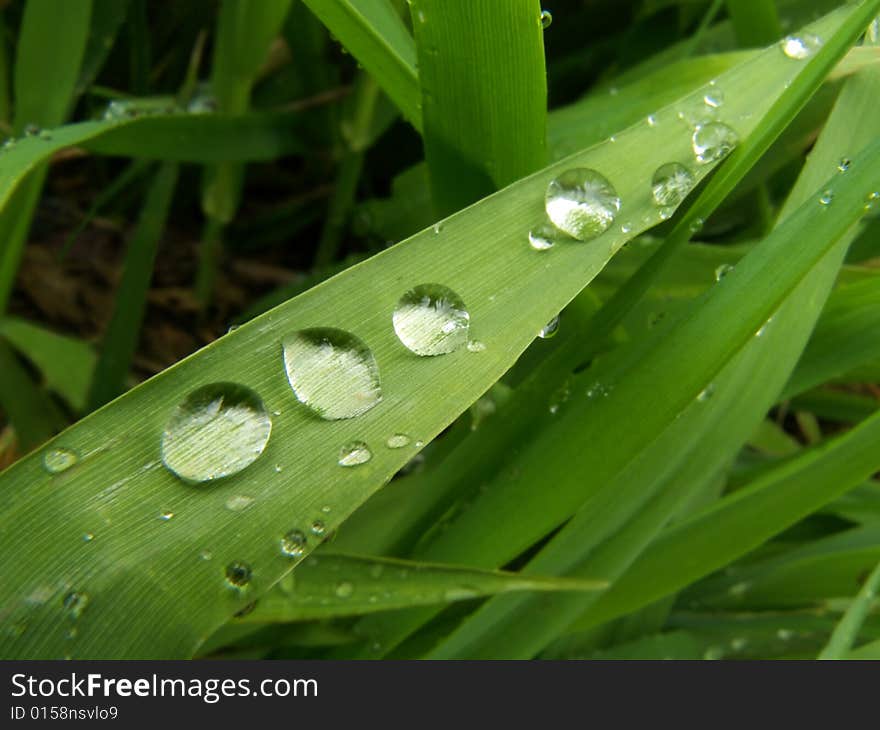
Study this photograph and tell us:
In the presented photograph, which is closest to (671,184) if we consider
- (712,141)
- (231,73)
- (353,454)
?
(712,141)

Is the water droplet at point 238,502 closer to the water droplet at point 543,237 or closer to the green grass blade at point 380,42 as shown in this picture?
the water droplet at point 543,237

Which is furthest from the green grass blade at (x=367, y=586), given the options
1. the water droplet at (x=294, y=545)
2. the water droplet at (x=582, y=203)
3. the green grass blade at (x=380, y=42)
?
the green grass blade at (x=380, y=42)

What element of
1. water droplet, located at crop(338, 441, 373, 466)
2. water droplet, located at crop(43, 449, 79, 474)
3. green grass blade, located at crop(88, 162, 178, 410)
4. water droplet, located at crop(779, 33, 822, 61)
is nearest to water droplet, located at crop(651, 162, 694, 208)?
water droplet, located at crop(779, 33, 822, 61)

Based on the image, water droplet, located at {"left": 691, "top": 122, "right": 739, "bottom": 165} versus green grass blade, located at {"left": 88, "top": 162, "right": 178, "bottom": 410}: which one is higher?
green grass blade, located at {"left": 88, "top": 162, "right": 178, "bottom": 410}

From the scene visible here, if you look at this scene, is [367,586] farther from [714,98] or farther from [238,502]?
[714,98]

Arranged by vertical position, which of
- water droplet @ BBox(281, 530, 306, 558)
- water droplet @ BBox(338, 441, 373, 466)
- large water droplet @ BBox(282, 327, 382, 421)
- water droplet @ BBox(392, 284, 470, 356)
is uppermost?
water droplet @ BBox(392, 284, 470, 356)

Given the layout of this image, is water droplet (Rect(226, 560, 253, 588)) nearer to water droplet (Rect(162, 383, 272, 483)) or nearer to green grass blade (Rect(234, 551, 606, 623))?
water droplet (Rect(162, 383, 272, 483))

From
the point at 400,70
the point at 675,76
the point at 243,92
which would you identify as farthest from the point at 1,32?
the point at 675,76
